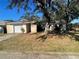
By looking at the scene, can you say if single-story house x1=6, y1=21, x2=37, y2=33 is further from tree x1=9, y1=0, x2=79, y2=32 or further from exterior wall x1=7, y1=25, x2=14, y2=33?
tree x1=9, y1=0, x2=79, y2=32

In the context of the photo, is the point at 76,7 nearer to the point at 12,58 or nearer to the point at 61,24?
the point at 61,24

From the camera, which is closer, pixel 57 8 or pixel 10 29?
pixel 57 8

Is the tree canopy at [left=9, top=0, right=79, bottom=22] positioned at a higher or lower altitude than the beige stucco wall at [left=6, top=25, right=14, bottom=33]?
higher

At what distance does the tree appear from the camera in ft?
69.4

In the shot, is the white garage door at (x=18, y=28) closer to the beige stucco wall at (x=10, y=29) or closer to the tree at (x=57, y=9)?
the beige stucco wall at (x=10, y=29)

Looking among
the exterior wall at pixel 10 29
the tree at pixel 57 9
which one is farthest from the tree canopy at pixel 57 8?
the exterior wall at pixel 10 29

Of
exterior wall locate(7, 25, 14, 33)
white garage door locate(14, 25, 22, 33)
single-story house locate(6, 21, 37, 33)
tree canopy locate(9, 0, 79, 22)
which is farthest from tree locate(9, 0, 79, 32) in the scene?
exterior wall locate(7, 25, 14, 33)

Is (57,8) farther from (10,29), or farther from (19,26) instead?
(10,29)

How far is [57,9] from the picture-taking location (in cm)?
2322

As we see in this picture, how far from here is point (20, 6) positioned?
19.8m

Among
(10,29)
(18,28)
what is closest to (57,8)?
(18,28)

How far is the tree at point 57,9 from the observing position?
21.1m

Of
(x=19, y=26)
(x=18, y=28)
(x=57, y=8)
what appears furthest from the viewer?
(x=19, y=26)

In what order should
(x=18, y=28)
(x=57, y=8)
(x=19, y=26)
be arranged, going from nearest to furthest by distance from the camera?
1. (x=57, y=8)
2. (x=18, y=28)
3. (x=19, y=26)
